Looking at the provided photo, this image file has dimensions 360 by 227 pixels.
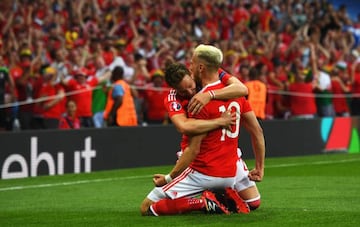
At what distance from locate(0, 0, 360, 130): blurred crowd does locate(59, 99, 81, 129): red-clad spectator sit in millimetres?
19

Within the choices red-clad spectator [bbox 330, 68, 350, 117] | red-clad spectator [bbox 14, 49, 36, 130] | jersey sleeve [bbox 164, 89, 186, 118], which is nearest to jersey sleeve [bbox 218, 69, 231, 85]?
jersey sleeve [bbox 164, 89, 186, 118]

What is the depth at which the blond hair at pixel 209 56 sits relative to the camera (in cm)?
1002

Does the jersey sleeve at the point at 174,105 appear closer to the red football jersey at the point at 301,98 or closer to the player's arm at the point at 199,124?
the player's arm at the point at 199,124

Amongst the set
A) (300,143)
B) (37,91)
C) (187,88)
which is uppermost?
(187,88)

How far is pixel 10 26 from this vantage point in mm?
22547

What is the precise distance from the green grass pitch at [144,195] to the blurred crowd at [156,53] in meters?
1.90

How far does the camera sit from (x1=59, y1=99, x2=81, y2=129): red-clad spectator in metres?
18.6

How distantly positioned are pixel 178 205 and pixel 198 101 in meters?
1.28

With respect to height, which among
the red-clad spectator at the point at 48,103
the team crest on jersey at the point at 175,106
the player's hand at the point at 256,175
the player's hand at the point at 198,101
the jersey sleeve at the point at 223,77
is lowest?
the red-clad spectator at the point at 48,103

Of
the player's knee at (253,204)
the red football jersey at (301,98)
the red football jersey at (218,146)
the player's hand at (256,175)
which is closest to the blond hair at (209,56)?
the red football jersey at (218,146)

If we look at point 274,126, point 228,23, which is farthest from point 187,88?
point 228,23

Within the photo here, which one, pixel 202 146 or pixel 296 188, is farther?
pixel 296 188

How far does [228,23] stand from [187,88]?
18560 millimetres

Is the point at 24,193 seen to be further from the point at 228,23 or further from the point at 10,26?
the point at 228,23
